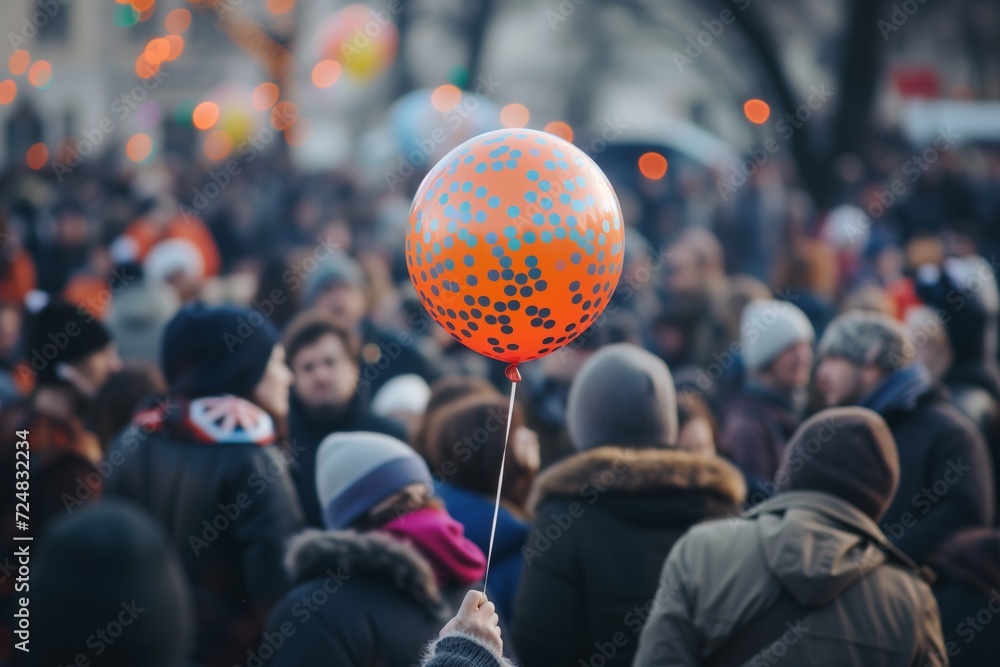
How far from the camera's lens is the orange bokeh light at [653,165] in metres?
18.6

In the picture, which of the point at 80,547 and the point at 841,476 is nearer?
the point at 80,547

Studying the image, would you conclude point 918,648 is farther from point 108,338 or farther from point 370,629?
point 108,338

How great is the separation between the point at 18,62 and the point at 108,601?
2237cm

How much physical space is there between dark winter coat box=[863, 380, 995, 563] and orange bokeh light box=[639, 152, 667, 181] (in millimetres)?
14292

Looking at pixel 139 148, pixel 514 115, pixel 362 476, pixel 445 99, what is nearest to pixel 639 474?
pixel 362 476

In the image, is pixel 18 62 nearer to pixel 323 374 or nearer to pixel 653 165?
pixel 653 165

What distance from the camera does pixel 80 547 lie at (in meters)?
1.81

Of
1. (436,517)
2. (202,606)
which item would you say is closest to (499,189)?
(436,517)

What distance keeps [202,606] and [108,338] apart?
184cm

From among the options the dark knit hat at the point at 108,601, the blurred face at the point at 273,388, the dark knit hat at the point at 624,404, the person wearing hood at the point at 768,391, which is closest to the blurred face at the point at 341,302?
the person wearing hood at the point at 768,391

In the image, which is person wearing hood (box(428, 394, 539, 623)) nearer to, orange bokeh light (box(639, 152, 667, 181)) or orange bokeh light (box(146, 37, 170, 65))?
orange bokeh light (box(639, 152, 667, 181))

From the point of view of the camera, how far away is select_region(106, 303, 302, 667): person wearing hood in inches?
147

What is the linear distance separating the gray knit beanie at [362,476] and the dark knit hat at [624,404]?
2.11 ft

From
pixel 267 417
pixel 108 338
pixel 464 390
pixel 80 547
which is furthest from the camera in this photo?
pixel 108 338
